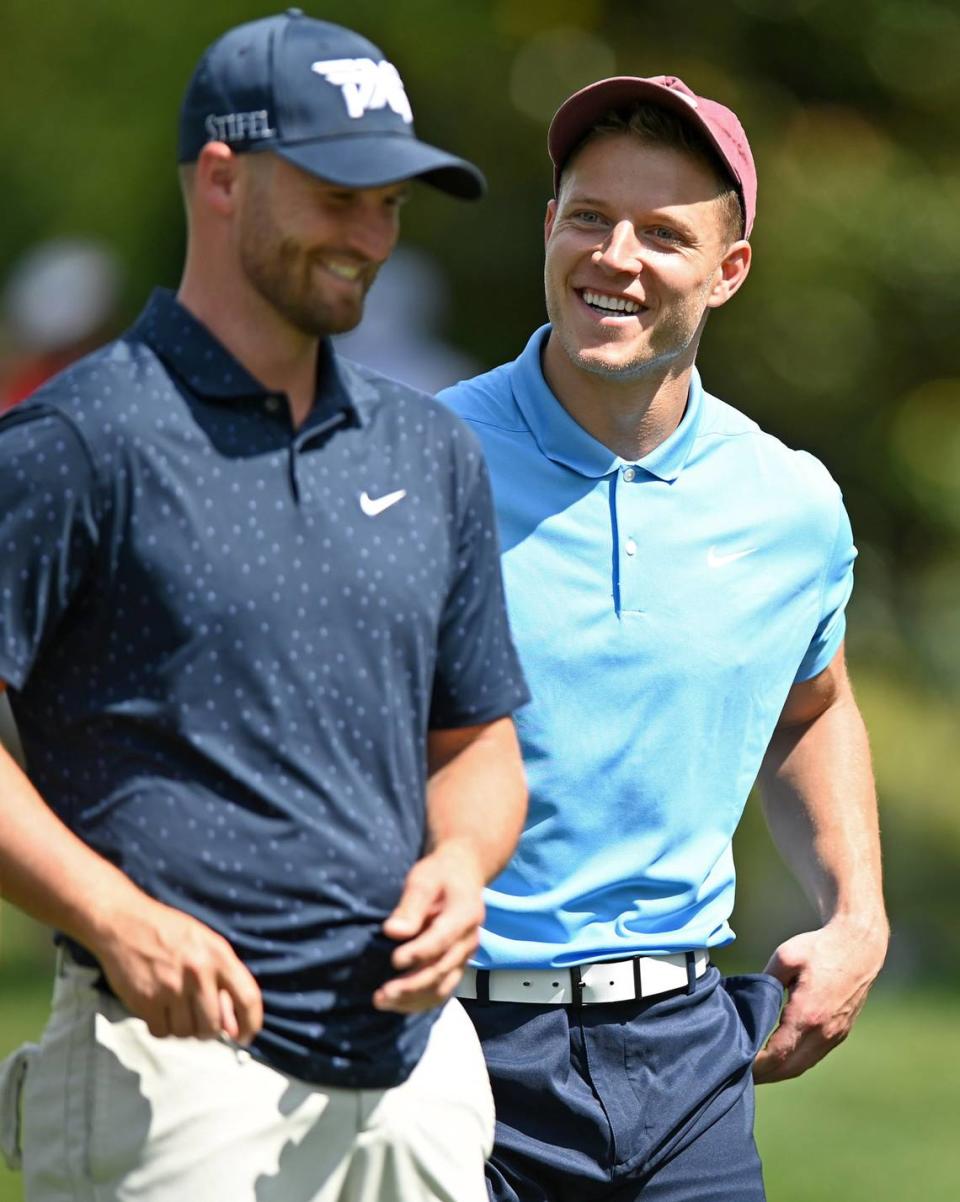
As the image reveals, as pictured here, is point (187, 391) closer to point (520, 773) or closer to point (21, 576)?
point (21, 576)

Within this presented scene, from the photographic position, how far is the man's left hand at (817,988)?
398cm

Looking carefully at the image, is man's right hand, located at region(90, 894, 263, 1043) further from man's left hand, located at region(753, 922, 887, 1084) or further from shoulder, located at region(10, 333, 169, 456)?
man's left hand, located at region(753, 922, 887, 1084)

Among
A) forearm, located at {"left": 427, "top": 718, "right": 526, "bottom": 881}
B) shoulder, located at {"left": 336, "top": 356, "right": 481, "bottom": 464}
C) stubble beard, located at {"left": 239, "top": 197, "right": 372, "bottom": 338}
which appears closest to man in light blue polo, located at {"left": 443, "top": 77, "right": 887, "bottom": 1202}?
forearm, located at {"left": 427, "top": 718, "right": 526, "bottom": 881}

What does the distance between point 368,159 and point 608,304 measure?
4.33ft

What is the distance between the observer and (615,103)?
4027 mm

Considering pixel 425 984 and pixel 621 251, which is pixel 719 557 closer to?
pixel 621 251

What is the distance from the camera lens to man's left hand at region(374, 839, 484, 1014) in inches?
106

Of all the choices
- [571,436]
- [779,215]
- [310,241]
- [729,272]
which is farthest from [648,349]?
[779,215]

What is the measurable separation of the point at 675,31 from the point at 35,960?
7.33 meters

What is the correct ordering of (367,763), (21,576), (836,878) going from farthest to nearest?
(836,878) → (367,763) → (21,576)

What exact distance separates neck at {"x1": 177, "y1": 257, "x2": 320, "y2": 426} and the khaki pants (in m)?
0.73

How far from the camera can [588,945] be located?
3.68m

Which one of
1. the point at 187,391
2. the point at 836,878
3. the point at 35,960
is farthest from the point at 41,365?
the point at 187,391

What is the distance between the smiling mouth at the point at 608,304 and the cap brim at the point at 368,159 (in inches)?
47.5
